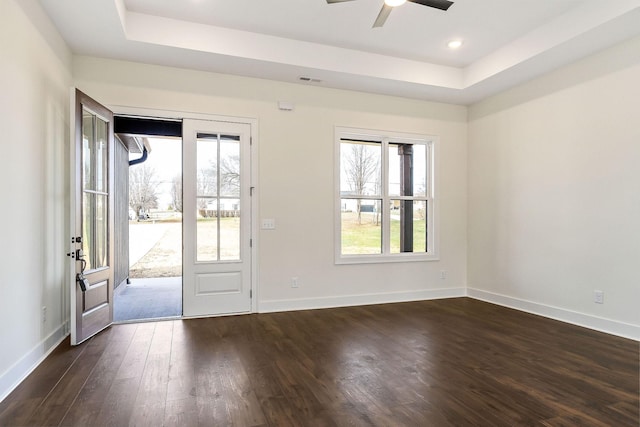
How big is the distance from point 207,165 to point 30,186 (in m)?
1.80

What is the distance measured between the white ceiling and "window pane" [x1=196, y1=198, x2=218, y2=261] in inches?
63.2

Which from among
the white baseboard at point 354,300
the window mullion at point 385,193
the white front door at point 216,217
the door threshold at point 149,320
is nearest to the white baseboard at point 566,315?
the white baseboard at point 354,300

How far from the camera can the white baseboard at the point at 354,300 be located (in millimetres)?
4410

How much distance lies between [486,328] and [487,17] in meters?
3.18

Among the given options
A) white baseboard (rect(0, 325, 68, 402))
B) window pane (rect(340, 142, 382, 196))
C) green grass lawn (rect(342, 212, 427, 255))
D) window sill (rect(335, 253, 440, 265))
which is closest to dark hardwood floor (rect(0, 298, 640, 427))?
white baseboard (rect(0, 325, 68, 402))

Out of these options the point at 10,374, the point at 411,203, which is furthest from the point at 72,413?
the point at 411,203

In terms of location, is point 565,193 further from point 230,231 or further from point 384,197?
point 230,231

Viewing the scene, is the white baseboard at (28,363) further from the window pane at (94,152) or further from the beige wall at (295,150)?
the beige wall at (295,150)

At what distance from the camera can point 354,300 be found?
479 cm

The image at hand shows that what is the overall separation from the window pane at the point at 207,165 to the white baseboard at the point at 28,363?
1.93 metres

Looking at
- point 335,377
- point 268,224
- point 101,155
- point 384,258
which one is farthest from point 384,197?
point 101,155

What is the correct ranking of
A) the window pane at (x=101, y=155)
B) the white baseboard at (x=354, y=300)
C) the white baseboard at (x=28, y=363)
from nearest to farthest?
the white baseboard at (x=28, y=363)
the window pane at (x=101, y=155)
the white baseboard at (x=354, y=300)

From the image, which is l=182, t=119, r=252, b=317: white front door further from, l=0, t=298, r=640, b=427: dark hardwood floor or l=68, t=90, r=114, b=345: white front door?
l=68, t=90, r=114, b=345: white front door

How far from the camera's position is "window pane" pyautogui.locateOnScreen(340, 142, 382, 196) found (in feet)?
16.2
